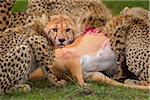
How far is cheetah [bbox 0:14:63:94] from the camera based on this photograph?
27.2ft

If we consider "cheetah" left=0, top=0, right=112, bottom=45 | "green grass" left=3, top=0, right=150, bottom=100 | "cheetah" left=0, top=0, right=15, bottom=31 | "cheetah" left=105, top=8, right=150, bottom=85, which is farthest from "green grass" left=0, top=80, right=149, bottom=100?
"cheetah" left=0, top=0, right=15, bottom=31

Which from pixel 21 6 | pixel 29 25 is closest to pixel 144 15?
pixel 29 25

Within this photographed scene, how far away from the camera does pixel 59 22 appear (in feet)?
29.3

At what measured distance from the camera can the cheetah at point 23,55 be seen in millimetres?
8297

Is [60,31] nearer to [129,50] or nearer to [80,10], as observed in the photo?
[129,50]

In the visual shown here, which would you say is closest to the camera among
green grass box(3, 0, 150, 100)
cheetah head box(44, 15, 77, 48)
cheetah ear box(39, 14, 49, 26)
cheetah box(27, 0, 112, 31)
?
green grass box(3, 0, 150, 100)

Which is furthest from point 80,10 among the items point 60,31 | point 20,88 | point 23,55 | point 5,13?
point 20,88

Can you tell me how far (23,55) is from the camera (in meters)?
8.43

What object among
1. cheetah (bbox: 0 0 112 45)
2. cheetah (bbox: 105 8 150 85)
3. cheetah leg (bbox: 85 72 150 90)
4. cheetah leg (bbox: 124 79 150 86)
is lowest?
cheetah leg (bbox: 124 79 150 86)

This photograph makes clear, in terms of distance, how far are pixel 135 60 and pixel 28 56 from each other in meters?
1.31

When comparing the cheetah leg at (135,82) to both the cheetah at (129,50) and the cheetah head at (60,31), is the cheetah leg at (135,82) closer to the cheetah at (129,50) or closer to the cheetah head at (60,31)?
the cheetah at (129,50)

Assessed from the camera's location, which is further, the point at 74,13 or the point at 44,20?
the point at 74,13

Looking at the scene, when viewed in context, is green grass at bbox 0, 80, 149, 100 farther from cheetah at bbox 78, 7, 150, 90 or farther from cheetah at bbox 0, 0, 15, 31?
cheetah at bbox 0, 0, 15, 31

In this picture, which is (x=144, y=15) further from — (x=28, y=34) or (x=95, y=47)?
(x=28, y=34)
